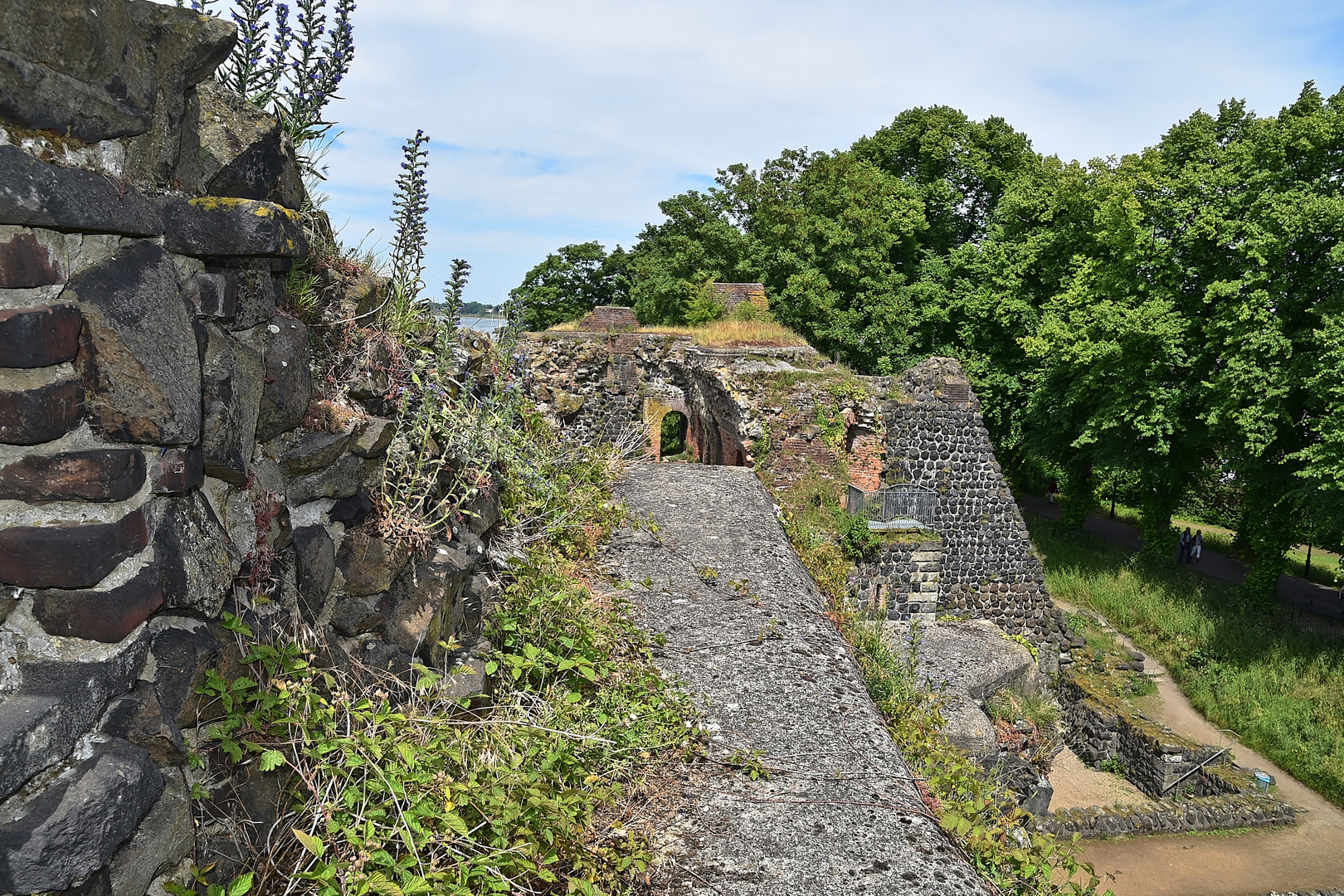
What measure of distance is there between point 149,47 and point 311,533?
5.39 ft

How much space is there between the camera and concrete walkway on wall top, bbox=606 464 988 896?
3369mm

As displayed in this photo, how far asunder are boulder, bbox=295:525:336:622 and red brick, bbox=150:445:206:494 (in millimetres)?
631

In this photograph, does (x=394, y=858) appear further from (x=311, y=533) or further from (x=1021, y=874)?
(x=1021, y=874)

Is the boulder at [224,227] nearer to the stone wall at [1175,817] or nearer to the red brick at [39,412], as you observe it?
the red brick at [39,412]

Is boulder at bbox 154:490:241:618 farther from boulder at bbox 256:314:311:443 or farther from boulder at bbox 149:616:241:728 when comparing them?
boulder at bbox 256:314:311:443

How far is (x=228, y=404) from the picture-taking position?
→ 2.57 metres

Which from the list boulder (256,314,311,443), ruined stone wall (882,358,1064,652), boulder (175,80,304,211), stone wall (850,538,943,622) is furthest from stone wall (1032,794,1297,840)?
boulder (175,80,304,211)

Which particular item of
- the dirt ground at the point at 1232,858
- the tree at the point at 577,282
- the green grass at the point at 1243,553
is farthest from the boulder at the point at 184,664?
the tree at the point at 577,282

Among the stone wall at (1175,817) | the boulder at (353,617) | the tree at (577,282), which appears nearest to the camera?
the boulder at (353,617)

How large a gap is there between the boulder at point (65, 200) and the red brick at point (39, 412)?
0.39 metres

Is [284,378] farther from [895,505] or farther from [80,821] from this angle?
[895,505]

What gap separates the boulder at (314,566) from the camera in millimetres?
2959

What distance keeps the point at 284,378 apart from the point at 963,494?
1272cm

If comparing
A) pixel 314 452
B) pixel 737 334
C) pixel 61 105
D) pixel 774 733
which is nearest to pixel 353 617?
pixel 314 452
